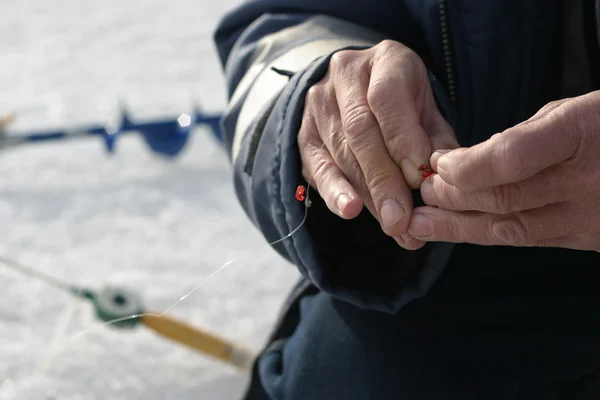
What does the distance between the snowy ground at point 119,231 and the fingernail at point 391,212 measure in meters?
0.52

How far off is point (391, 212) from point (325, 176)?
0.25 ft

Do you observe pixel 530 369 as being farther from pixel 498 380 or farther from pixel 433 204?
pixel 433 204

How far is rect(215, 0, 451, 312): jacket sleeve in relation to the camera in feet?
2.19

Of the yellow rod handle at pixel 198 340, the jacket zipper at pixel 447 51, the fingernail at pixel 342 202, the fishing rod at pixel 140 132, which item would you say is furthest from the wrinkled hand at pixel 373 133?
the fishing rod at pixel 140 132

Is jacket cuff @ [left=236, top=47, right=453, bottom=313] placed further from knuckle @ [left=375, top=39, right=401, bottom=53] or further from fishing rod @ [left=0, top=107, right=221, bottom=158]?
fishing rod @ [left=0, top=107, right=221, bottom=158]

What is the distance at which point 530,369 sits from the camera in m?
0.71

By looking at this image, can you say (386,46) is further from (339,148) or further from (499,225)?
(499,225)

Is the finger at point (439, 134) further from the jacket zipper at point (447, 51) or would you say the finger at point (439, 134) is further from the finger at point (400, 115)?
the jacket zipper at point (447, 51)

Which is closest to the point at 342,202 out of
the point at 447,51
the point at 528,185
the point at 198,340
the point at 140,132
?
the point at 528,185

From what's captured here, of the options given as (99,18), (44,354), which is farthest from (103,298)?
(99,18)

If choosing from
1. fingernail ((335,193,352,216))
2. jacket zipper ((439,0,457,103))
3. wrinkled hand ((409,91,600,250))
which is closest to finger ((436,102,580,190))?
wrinkled hand ((409,91,600,250))

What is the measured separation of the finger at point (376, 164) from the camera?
1.81ft

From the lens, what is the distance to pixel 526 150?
45 cm

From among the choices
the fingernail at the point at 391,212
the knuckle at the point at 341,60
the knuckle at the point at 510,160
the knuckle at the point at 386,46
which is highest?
the knuckle at the point at 510,160
